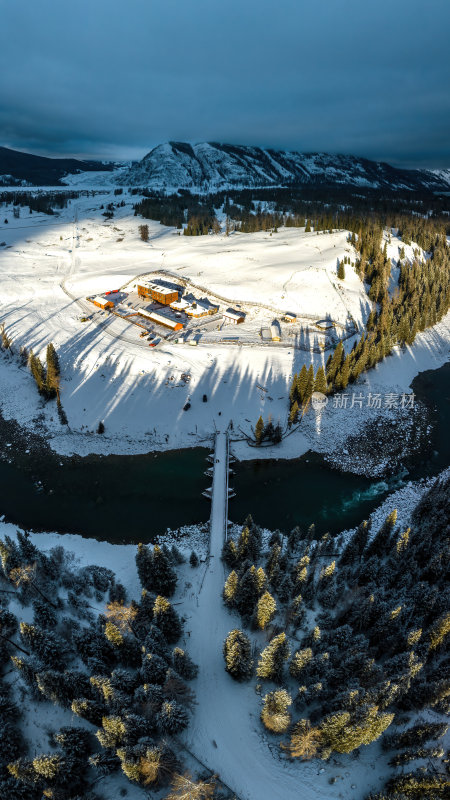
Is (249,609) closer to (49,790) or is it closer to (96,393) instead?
(49,790)

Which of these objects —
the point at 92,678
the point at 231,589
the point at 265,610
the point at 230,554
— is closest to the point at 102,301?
the point at 230,554

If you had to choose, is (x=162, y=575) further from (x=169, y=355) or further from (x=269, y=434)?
(x=169, y=355)

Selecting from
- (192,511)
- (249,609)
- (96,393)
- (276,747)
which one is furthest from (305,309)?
(276,747)

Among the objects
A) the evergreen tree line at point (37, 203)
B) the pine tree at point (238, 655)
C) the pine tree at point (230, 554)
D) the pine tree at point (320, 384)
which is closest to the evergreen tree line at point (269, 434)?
the pine tree at point (320, 384)

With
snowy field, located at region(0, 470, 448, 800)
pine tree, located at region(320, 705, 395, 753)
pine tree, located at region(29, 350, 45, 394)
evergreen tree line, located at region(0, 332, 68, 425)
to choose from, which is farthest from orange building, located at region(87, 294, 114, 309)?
pine tree, located at region(320, 705, 395, 753)

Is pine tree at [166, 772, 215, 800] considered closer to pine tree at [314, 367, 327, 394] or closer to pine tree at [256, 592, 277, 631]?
pine tree at [256, 592, 277, 631]

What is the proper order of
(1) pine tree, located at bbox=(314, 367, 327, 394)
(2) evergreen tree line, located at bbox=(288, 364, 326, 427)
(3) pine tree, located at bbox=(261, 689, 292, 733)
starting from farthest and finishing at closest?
(1) pine tree, located at bbox=(314, 367, 327, 394) → (2) evergreen tree line, located at bbox=(288, 364, 326, 427) → (3) pine tree, located at bbox=(261, 689, 292, 733)
